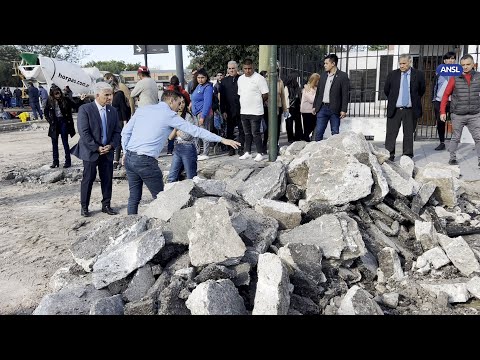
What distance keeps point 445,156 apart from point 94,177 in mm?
6609

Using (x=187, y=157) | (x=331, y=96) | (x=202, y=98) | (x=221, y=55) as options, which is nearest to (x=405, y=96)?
(x=331, y=96)

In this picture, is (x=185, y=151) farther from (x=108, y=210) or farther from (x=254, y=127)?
(x=254, y=127)

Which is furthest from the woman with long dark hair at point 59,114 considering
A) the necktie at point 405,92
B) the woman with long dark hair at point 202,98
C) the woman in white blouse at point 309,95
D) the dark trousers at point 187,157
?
the necktie at point 405,92

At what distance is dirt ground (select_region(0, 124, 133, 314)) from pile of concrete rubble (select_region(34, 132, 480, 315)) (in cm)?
40

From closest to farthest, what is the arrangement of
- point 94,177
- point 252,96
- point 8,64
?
point 94,177, point 252,96, point 8,64

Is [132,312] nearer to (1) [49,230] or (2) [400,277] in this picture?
(2) [400,277]

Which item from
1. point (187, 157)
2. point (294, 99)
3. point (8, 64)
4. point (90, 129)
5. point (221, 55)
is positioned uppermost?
point (8, 64)

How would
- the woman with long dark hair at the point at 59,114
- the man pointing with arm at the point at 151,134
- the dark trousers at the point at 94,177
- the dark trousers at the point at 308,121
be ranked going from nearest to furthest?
1. the man pointing with arm at the point at 151,134
2. the dark trousers at the point at 94,177
3. the woman with long dark hair at the point at 59,114
4. the dark trousers at the point at 308,121

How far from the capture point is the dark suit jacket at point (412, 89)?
6.93 meters

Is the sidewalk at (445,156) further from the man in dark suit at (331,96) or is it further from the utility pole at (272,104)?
the utility pole at (272,104)

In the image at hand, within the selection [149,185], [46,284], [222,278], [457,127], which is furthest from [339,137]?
[46,284]

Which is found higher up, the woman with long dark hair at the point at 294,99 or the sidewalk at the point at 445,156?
the woman with long dark hair at the point at 294,99

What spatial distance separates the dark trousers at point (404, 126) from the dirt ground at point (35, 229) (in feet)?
15.8

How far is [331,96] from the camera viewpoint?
283 inches
